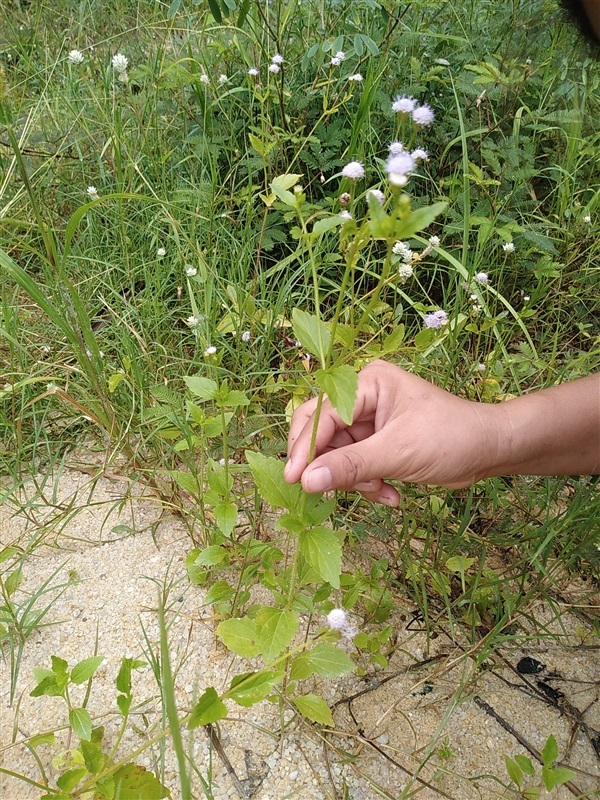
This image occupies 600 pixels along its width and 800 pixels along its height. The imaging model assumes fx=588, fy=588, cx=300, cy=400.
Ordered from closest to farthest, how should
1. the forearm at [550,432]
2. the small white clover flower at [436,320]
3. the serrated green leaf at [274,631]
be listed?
1. the serrated green leaf at [274,631]
2. the forearm at [550,432]
3. the small white clover flower at [436,320]

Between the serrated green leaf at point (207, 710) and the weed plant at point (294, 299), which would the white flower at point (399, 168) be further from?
the serrated green leaf at point (207, 710)

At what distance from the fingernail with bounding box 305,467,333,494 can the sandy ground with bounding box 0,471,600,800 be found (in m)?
0.33


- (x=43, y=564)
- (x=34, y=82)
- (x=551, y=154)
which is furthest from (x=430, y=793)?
(x=34, y=82)

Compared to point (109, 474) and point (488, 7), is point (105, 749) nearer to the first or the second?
point (109, 474)

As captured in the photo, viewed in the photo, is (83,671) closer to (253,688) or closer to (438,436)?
(253,688)

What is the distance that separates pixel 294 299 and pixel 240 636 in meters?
0.96

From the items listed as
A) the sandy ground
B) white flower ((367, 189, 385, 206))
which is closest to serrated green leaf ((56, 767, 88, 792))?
the sandy ground

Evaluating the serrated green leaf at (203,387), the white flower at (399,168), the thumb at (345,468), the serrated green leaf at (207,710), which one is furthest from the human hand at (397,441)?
the white flower at (399,168)

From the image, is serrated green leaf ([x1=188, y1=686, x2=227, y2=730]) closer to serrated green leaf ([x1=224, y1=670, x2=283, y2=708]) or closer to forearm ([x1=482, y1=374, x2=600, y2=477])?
serrated green leaf ([x1=224, y1=670, x2=283, y2=708])

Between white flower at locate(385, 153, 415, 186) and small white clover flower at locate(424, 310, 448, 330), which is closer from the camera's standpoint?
white flower at locate(385, 153, 415, 186)

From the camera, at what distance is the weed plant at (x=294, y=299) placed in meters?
0.96

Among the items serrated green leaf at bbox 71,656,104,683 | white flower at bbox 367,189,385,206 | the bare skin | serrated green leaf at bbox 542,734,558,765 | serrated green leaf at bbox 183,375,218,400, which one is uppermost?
white flower at bbox 367,189,385,206

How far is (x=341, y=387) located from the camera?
65cm

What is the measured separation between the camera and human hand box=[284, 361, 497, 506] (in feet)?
2.86
